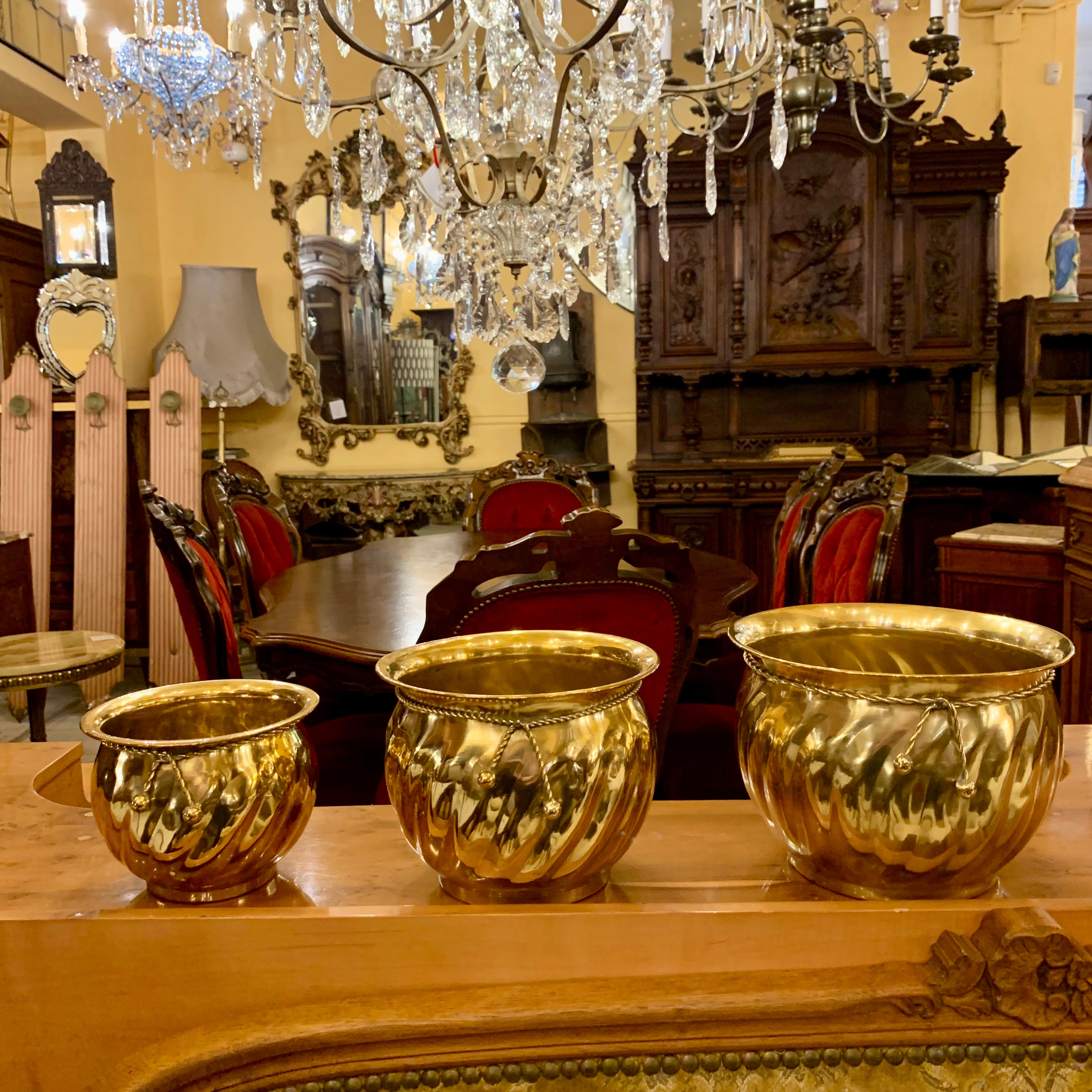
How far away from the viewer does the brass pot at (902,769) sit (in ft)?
1.58

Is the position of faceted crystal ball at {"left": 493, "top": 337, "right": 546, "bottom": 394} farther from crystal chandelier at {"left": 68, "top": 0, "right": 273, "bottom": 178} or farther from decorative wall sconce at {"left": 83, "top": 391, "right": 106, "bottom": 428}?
decorative wall sconce at {"left": 83, "top": 391, "right": 106, "bottom": 428}

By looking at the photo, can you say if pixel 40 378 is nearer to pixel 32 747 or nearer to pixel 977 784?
pixel 32 747

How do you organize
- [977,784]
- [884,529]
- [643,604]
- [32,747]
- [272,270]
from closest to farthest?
[977,784]
[32,747]
[643,604]
[884,529]
[272,270]

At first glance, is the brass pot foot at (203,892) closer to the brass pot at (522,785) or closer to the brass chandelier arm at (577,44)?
the brass pot at (522,785)

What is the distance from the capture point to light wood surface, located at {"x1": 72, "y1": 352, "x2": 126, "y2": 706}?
4.11m

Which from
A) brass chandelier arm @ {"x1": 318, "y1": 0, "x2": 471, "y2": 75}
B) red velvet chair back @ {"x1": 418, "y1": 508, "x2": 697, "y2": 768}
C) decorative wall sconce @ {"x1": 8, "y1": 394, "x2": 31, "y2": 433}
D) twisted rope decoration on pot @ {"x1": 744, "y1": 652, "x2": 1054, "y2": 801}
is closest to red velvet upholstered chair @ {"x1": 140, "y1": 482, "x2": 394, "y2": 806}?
red velvet chair back @ {"x1": 418, "y1": 508, "x2": 697, "y2": 768}

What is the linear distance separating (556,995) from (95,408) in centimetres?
415

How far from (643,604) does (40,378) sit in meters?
3.67

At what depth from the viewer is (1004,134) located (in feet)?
15.2

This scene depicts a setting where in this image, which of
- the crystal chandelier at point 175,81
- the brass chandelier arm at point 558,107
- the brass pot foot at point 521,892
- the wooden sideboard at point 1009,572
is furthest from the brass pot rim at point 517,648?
the crystal chandelier at point 175,81

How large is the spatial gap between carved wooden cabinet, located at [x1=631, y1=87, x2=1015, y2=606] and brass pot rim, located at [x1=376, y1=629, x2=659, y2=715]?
3.84 metres

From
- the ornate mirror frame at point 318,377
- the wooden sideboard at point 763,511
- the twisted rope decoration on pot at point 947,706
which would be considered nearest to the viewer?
the twisted rope decoration on pot at point 947,706

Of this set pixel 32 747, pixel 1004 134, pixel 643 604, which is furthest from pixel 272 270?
pixel 32 747

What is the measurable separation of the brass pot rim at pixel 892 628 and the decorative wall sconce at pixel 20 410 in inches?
165
